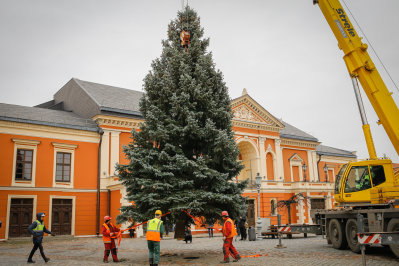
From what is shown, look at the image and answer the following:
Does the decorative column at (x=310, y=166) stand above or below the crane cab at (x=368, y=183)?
above

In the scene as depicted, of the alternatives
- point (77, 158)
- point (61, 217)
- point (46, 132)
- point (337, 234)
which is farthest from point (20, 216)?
point (337, 234)

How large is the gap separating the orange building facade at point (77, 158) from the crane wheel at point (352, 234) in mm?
8968

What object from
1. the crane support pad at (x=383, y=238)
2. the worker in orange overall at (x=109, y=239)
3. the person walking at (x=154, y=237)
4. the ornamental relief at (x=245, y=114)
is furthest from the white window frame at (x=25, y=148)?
the crane support pad at (x=383, y=238)

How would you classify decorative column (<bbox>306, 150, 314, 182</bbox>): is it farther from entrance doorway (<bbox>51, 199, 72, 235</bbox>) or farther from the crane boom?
the crane boom

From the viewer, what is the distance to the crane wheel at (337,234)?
1371 cm

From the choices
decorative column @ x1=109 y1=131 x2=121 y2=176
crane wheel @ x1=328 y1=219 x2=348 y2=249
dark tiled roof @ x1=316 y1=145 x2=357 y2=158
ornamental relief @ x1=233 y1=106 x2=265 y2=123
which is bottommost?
crane wheel @ x1=328 y1=219 x2=348 y2=249

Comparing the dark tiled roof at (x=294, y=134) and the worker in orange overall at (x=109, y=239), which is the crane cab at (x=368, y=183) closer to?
the worker in orange overall at (x=109, y=239)

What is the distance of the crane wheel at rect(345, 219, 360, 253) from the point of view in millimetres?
12836

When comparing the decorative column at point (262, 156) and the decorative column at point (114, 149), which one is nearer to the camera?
the decorative column at point (114, 149)

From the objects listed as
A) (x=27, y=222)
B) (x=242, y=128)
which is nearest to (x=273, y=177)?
(x=242, y=128)

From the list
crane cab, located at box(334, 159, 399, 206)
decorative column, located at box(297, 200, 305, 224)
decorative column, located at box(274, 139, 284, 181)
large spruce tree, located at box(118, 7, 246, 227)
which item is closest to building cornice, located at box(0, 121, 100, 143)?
large spruce tree, located at box(118, 7, 246, 227)

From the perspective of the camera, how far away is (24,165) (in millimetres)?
24516

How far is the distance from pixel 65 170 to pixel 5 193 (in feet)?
14.1

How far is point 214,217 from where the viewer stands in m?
12.6
